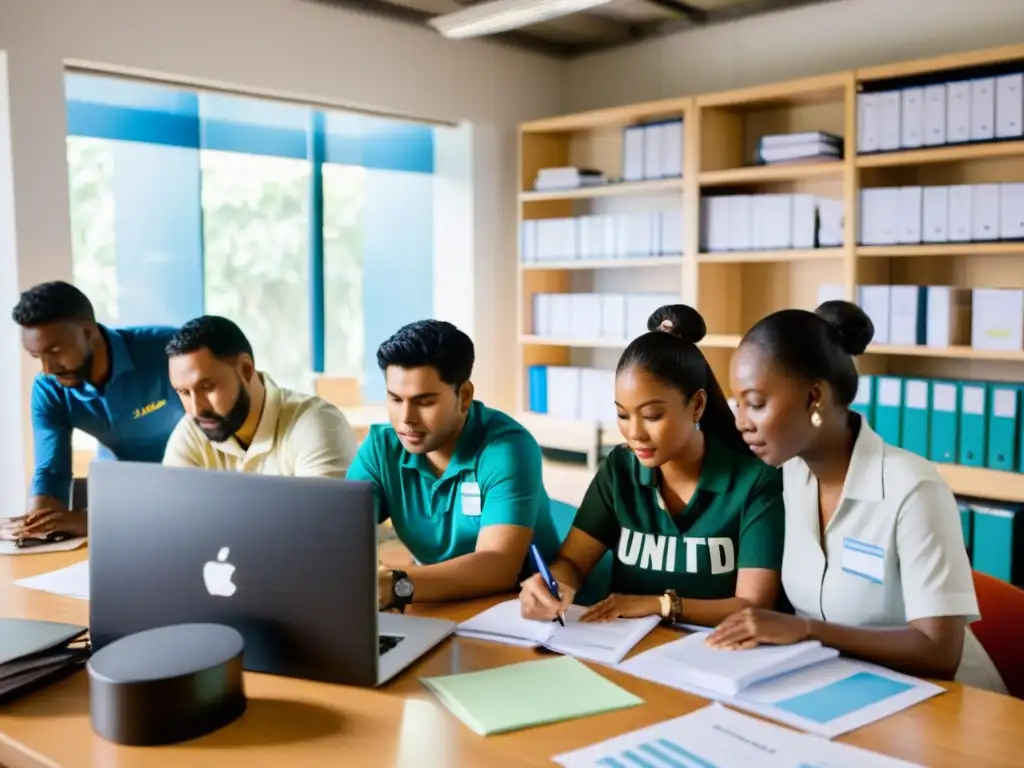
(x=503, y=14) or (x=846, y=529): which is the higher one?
(x=503, y=14)

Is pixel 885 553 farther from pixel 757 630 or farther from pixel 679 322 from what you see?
pixel 679 322

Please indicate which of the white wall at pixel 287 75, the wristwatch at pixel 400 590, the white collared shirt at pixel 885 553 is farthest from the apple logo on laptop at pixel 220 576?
the white wall at pixel 287 75

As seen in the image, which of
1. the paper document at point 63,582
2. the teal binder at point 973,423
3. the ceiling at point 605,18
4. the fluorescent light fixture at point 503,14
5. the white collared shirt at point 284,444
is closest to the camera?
the paper document at point 63,582

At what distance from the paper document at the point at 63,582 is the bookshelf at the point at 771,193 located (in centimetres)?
176

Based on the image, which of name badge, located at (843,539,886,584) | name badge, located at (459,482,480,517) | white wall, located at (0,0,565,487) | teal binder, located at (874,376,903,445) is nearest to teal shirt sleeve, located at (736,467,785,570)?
name badge, located at (843,539,886,584)

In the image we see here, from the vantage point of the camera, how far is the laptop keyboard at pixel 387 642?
1.44 metres

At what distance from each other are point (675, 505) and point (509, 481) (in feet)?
1.07

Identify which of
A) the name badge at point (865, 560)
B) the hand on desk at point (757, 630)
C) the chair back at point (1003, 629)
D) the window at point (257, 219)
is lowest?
the chair back at point (1003, 629)

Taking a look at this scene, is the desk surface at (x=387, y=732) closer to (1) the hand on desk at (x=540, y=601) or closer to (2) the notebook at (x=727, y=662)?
(2) the notebook at (x=727, y=662)

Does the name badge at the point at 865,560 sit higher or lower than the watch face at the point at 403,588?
higher

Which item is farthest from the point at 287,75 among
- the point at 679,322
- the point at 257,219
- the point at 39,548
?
the point at 39,548

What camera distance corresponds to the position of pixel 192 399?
2197 mm

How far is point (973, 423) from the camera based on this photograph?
3436 mm

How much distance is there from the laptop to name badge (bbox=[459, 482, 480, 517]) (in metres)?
0.55
